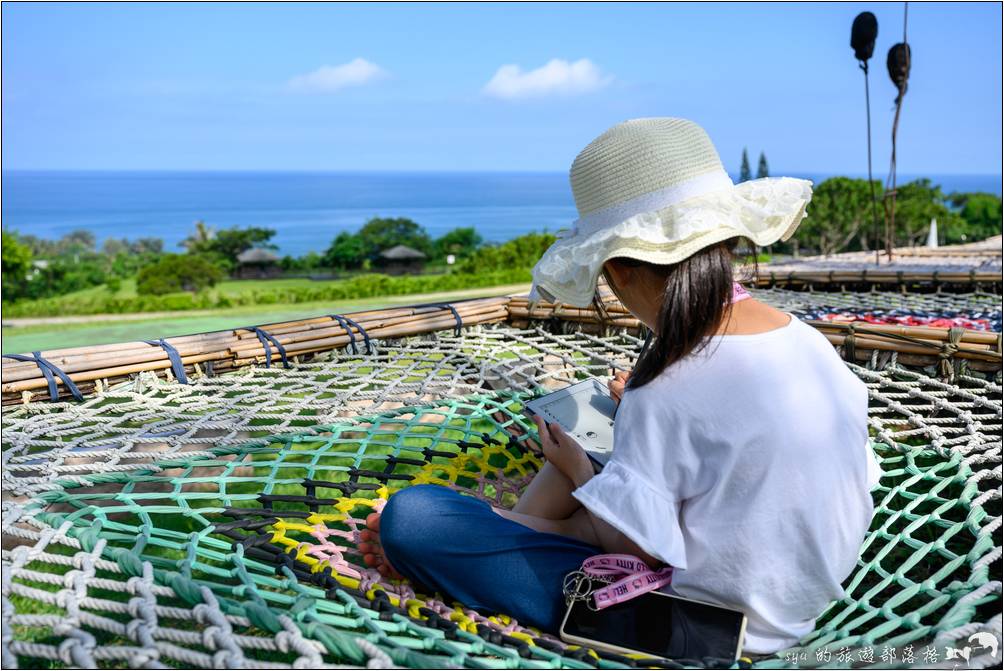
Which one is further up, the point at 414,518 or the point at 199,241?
the point at 199,241

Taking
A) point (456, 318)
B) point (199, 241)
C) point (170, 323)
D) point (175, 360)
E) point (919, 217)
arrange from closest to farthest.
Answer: point (175, 360) < point (456, 318) < point (170, 323) < point (919, 217) < point (199, 241)

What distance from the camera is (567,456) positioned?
3.43 feet

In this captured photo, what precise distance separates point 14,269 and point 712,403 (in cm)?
1087

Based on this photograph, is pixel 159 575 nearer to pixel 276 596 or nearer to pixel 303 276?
pixel 276 596

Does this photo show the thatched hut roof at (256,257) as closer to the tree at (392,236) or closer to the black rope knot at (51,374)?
the tree at (392,236)

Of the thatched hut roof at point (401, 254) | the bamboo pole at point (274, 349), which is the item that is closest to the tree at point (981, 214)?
the thatched hut roof at point (401, 254)

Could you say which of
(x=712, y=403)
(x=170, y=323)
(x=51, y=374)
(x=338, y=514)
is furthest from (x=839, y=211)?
(x=712, y=403)

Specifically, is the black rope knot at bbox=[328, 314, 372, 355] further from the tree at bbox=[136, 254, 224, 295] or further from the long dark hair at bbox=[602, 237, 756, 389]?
the tree at bbox=[136, 254, 224, 295]

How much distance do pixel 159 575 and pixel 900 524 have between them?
1.12m

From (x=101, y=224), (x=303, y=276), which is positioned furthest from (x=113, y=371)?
(x=101, y=224)

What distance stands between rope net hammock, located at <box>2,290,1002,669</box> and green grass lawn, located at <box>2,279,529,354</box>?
2825mm

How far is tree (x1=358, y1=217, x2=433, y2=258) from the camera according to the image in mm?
13273

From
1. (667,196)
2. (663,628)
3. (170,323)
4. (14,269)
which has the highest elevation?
(667,196)

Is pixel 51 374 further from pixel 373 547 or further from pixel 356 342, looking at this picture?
pixel 373 547
